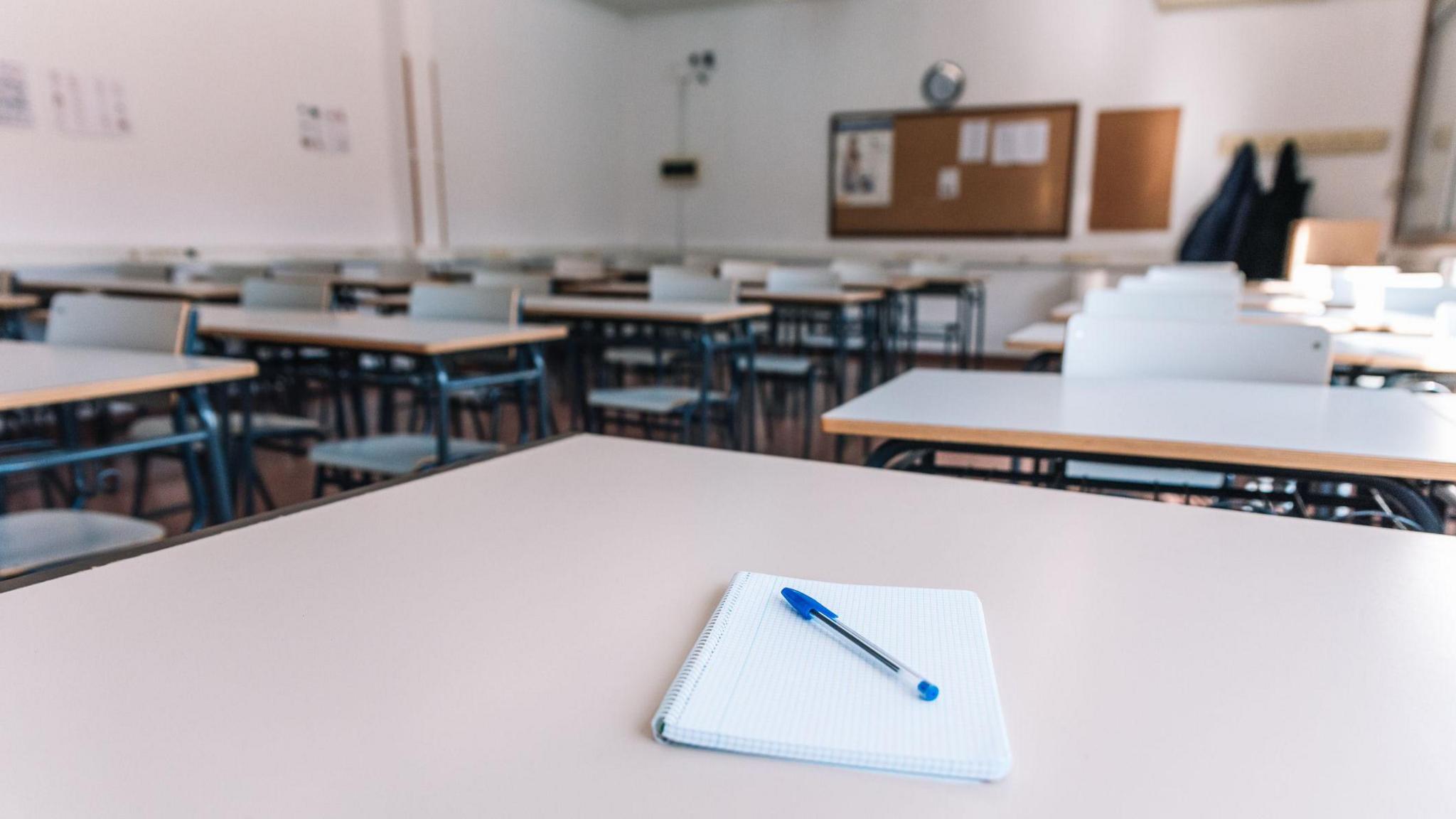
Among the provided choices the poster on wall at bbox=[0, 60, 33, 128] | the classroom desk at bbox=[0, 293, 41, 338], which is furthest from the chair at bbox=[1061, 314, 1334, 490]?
the poster on wall at bbox=[0, 60, 33, 128]

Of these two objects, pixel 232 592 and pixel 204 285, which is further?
pixel 204 285

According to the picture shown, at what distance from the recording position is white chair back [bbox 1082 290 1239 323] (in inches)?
97.3

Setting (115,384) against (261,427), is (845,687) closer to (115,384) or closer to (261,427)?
(115,384)

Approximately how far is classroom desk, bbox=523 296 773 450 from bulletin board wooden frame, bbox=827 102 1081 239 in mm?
4379

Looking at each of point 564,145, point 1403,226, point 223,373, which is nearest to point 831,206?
point 564,145

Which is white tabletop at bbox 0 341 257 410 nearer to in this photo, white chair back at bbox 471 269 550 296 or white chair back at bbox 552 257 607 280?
white chair back at bbox 471 269 550 296

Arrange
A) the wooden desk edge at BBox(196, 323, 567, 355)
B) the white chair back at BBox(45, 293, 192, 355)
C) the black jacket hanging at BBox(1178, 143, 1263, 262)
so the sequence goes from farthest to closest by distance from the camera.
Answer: the black jacket hanging at BBox(1178, 143, 1263, 262) < the wooden desk edge at BBox(196, 323, 567, 355) < the white chair back at BBox(45, 293, 192, 355)

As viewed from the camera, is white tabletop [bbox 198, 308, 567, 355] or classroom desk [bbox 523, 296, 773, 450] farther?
classroom desk [bbox 523, 296, 773, 450]

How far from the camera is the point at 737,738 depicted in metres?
0.44

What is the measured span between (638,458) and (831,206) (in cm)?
701

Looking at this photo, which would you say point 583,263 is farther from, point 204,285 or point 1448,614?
point 1448,614

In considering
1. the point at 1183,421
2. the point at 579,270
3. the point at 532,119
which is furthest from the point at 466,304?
the point at 532,119

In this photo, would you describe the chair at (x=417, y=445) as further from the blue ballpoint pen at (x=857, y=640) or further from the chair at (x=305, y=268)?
the chair at (x=305, y=268)

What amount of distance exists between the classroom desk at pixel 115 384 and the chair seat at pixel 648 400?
135 cm
